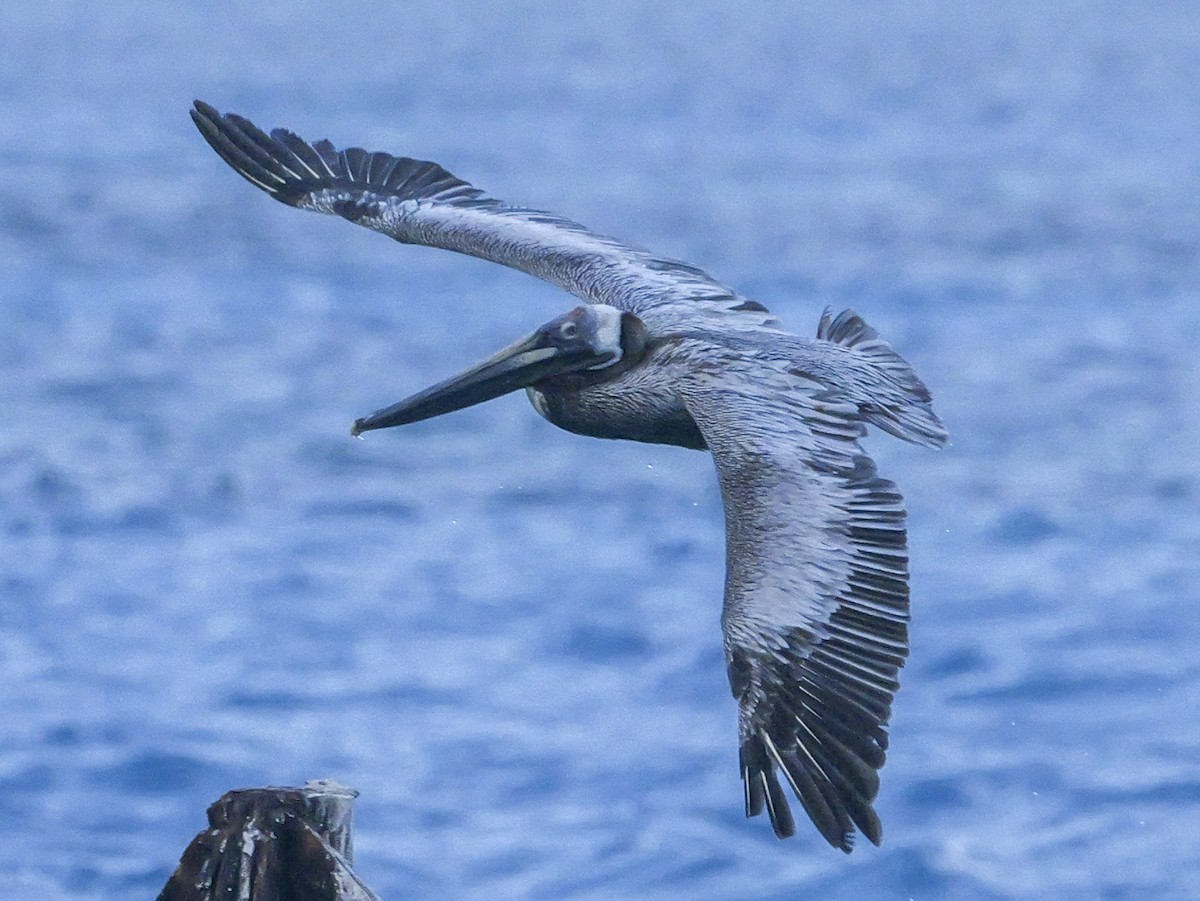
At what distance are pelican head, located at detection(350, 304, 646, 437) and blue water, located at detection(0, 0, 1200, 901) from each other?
399 cm

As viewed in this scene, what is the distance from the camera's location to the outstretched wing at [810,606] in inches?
210

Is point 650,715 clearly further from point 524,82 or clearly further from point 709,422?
point 524,82

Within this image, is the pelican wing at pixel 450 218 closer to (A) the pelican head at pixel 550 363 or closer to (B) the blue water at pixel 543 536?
(A) the pelican head at pixel 550 363

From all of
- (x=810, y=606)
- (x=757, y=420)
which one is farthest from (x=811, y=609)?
(x=757, y=420)

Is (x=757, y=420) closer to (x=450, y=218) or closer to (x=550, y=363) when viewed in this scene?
(x=550, y=363)

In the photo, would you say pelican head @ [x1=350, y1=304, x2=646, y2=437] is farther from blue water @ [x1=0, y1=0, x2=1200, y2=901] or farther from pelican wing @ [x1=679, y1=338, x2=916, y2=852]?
blue water @ [x1=0, y1=0, x2=1200, y2=901]

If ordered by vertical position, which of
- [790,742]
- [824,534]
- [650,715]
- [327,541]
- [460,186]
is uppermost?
[327,541]

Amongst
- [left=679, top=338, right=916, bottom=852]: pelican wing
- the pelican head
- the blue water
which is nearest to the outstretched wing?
[left=679, top=338, right=916, bottom=852]: pelican wing

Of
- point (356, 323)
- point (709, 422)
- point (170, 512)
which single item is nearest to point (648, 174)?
point (356, 323)

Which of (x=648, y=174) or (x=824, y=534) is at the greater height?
(x=648, y=174)

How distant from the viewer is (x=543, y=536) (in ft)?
48.7

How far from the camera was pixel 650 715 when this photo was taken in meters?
12.2

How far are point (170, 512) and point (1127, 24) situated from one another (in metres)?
47.9

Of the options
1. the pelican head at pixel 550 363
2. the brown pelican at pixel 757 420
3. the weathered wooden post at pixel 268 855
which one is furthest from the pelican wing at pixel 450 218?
the weathered wooden post at pixel 268 855
